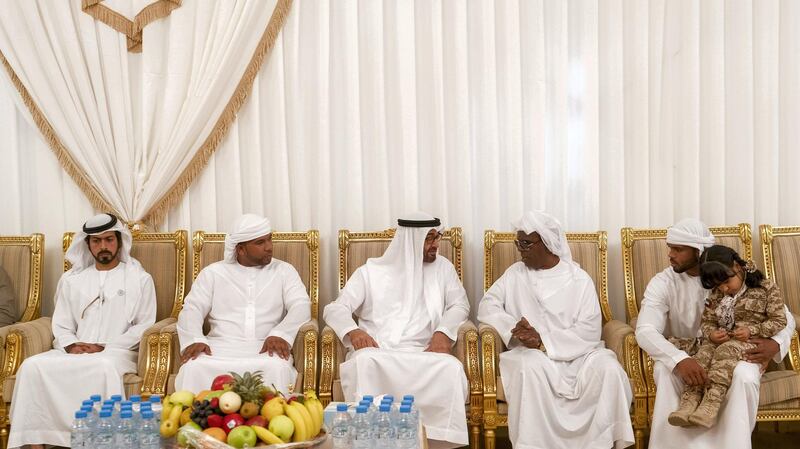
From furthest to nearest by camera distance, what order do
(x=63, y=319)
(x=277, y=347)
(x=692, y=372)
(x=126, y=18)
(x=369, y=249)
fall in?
(x=126, y=18), (x=369, y=249), (x=63, y=319), (x=277, y=347), (x=692, y=372)

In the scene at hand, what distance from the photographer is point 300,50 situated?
6.05 metres

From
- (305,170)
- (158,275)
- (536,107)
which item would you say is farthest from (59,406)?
(536,107)

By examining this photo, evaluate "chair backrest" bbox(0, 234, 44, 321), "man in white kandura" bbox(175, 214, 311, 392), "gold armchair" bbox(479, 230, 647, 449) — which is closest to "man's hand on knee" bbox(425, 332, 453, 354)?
"gold armchair" bbox(479, 230, 647, 449)

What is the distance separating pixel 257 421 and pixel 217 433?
148 millimetres

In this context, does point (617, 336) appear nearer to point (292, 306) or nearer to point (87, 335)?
point (292, 306)

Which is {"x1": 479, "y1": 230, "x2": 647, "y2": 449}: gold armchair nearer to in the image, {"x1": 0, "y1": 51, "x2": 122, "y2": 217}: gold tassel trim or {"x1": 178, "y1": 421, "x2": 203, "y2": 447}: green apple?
{"x1": 178, "y1": 421, "x2": 203, "y2": 447}: green apple

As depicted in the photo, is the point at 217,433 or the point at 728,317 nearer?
→ the point at 217,433

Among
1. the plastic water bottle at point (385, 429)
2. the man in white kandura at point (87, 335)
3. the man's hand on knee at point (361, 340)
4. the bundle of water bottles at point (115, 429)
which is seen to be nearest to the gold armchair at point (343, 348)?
the man's hand on knee at point (361, 340)

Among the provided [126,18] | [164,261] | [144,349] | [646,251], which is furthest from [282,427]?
[126,18]

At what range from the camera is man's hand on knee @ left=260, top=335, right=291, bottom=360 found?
4.98 meters

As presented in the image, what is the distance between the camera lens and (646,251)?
557 centimetres

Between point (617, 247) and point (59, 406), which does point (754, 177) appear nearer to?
point (617, 247)

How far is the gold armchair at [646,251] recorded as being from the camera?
550cm

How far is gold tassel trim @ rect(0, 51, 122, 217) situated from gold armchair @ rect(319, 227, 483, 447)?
161 centimetres
